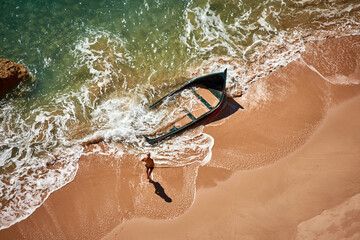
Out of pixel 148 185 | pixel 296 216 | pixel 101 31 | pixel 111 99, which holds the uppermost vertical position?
pixel 101 31

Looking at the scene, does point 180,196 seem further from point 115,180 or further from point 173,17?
point 173,17

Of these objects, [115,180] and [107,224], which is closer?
[107,224]

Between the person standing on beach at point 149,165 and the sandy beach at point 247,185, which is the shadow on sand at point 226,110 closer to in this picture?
the sandy beach at point 247,185

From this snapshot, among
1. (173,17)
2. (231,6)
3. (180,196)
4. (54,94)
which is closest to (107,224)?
(180,196)

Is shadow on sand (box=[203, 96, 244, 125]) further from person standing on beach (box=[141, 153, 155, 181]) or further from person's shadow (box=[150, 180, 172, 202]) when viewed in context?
person's shadow (box=[150, 180, 172, 202])

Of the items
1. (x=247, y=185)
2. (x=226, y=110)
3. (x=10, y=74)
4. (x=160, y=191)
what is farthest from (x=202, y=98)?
(x=10, y=74)

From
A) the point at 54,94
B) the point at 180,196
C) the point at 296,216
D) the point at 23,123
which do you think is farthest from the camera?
the point at 54,94
